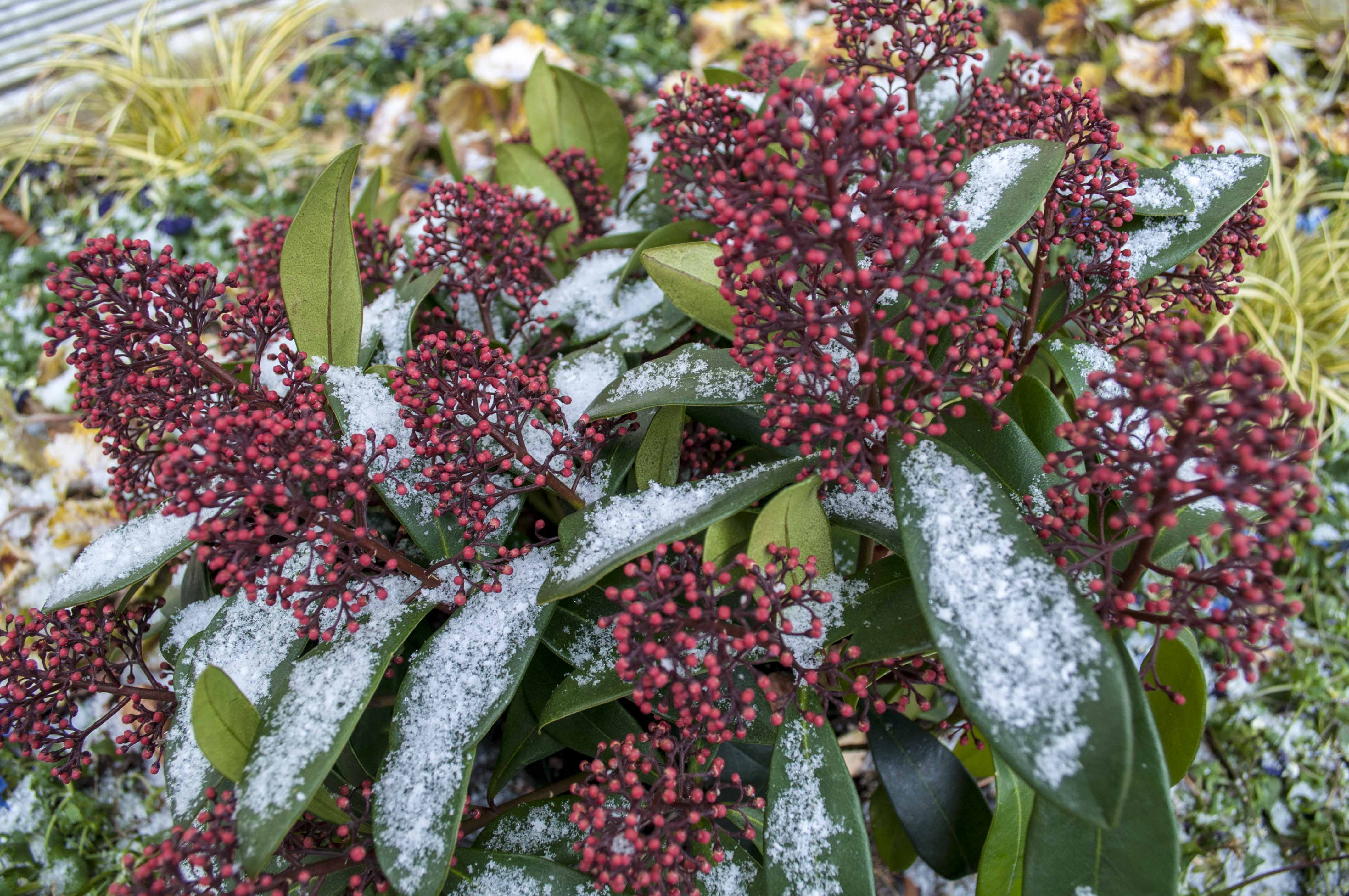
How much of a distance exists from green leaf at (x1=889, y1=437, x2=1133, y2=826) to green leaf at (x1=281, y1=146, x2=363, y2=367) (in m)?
1.21

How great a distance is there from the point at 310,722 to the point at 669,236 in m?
1.40

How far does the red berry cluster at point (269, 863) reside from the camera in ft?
4.11

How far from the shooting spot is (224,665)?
1.61m

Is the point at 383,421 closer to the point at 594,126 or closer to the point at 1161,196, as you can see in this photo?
the point at 594,126

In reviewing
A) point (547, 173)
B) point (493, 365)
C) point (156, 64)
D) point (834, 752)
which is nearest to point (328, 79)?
point (156, 64)

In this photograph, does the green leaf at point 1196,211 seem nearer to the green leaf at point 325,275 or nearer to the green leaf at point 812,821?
the green leaf at point 812,821

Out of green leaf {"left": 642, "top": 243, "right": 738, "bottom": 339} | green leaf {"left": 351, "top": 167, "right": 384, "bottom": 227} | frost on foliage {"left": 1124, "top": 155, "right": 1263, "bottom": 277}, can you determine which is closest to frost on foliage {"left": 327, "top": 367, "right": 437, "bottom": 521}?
green leaf {"left": 642, "top": 243, "right": 738, "bottom": 339}

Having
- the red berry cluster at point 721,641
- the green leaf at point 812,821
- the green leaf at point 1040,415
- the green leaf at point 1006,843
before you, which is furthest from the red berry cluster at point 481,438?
the green leaf at point 1006,843

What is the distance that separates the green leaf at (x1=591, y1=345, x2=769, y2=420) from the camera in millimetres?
1508

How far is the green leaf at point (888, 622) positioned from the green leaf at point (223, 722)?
107cm

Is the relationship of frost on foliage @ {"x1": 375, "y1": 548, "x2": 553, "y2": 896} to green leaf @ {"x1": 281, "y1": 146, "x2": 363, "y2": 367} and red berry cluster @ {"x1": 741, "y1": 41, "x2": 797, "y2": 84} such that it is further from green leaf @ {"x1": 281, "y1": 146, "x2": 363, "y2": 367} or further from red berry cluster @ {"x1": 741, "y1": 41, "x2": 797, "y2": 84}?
red berry cluster @ {"x1": 741, "y1": 41, "x2": 797, "y2": 84}

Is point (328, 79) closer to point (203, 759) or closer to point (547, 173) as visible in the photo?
point (547, 173)

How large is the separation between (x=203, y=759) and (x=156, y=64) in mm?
4863

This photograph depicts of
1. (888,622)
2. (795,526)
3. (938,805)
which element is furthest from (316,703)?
(938,805)
